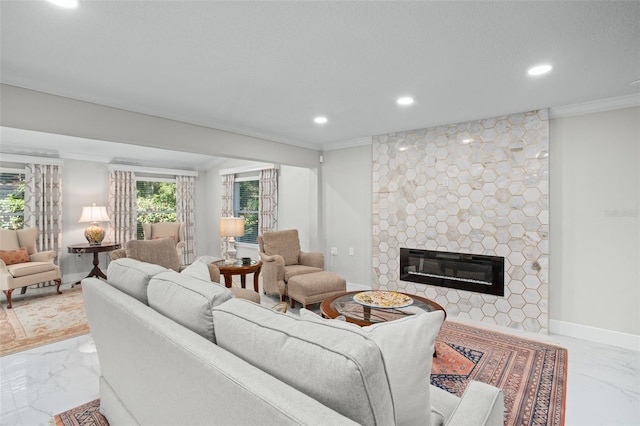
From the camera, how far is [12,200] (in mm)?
5254

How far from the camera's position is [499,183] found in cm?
372

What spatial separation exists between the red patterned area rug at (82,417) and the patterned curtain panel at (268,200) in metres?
4.22

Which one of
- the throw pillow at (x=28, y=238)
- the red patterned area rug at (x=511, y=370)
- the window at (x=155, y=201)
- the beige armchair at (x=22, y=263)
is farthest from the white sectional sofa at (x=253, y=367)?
the window at (x=155, y=201)

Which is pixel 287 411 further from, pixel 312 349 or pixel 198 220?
pixel 198 220

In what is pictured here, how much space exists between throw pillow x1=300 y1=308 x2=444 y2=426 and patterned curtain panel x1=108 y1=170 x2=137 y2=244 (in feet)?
21.4

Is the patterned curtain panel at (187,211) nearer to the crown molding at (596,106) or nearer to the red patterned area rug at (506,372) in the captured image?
the red patterned area rug at (506,372)

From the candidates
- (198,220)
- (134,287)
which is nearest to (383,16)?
(134,287)

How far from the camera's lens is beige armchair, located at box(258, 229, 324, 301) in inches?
169

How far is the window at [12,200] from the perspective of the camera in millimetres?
5164

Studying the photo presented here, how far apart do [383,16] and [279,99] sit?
1562 millimetres

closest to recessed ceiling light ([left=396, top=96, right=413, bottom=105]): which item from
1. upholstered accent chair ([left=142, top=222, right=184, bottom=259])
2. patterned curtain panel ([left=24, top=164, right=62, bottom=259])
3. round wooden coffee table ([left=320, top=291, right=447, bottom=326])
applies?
round wooden coffee table ([left=320, top=291, right=447, bottom=326])

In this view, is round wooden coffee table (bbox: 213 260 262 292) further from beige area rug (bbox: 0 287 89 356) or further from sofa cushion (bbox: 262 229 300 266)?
beige area rug (bbox: 0 287 89 356)

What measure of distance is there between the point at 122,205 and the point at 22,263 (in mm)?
1967

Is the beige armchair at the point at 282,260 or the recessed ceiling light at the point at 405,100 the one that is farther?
the beige armchair at the point at 282,260
